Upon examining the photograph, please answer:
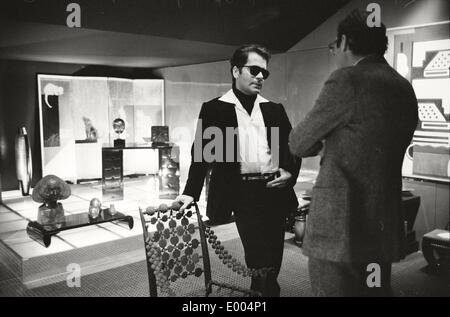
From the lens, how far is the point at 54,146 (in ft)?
26.0

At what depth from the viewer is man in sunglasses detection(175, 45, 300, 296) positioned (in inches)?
95.0

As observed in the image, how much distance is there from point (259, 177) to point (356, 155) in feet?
2.96

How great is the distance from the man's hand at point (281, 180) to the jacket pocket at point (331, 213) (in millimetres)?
691

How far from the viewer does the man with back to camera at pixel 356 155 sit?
1551 mm

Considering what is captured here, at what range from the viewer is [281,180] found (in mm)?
2393

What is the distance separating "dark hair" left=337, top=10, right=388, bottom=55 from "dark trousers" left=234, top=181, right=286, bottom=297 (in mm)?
1039

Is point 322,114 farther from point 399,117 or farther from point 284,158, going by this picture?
point 284,158

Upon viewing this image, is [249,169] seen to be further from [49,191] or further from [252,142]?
[49,191]

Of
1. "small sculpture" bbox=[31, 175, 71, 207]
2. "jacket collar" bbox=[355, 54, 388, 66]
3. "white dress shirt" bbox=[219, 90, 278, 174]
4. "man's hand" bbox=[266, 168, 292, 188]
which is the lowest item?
"small sculpture" bbox=[31, 175, 71, 207]

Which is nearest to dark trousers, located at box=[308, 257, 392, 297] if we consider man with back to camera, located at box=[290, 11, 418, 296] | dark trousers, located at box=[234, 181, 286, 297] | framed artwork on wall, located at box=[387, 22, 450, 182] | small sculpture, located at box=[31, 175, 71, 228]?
man with back to camera, located at box=[290, 11, 418, 296]

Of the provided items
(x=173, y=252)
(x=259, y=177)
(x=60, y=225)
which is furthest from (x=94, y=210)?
(x=259, y=177)

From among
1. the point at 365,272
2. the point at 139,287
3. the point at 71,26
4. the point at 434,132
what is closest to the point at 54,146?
the point at 71,26

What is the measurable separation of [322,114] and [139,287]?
101 inches

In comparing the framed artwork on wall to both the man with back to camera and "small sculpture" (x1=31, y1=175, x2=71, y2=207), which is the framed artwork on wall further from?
"small sculpture" (x1=31, y1=175, x2=71, y2=207)
